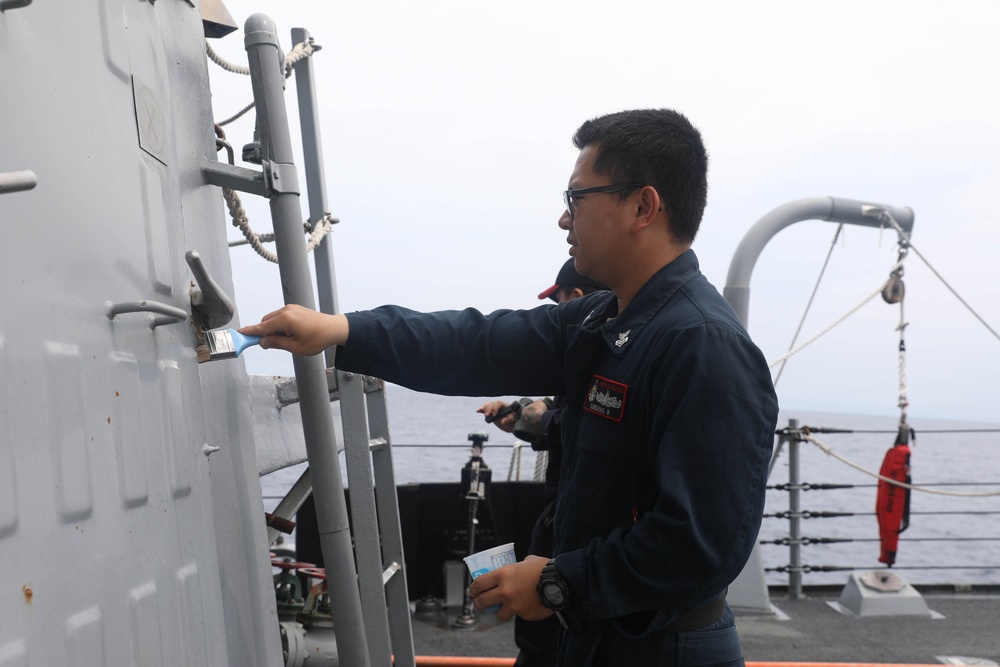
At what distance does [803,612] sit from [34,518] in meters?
5.36

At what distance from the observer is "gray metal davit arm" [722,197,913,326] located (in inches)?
210

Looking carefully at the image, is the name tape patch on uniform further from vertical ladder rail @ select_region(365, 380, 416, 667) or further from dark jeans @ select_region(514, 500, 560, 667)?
dark jeans @ select_region(514, 500, 560, 667)

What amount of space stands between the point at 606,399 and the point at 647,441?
0.12m

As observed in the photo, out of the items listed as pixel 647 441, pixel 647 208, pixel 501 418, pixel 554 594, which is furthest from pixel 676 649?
pixel 501 418

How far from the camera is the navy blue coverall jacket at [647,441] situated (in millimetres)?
1384

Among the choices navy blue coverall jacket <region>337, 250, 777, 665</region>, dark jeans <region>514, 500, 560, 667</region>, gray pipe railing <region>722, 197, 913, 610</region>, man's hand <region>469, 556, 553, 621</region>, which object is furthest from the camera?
gray pipe railing <region>722, 197, 913, 610</region>

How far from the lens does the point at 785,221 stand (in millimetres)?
5508

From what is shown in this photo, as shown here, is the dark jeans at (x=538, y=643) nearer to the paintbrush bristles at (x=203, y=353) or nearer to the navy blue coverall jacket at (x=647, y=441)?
the navy blue coverall jacket at (x=647, y=441)

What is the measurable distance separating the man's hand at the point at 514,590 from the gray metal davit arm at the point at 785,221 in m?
3.84

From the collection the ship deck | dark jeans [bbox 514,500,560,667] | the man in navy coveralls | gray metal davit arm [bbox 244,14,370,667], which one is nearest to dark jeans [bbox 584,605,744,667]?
the man in navy coveralls

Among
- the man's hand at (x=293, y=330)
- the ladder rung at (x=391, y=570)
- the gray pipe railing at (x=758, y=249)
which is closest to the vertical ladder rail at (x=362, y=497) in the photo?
the ladder rung at (x=391, y=570)

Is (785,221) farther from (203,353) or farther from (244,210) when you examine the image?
(203,353)

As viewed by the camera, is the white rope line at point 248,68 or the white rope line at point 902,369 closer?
the white rope line at point 248,68

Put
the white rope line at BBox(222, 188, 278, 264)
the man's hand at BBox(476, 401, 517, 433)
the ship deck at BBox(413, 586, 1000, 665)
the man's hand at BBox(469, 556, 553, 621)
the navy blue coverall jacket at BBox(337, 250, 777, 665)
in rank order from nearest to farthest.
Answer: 1. the navy blue coverall jacket at BBox(337, 250, 777, 665)
2. the man's hand at BBox(469, 556, 553, 621)
3. the white rope line at BBox(222, 188, 278, 264)
4. the man's hand at BBox(476, 401, 517, 433)
5. the ship deck at BBox(413, 586, 1000, 665)
